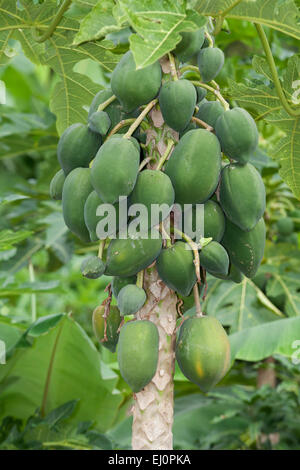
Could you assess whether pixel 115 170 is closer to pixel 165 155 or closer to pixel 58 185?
pixel 165 155

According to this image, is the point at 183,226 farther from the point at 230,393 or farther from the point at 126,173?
the point at 230,393

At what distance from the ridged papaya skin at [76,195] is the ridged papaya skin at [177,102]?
141 millimetres

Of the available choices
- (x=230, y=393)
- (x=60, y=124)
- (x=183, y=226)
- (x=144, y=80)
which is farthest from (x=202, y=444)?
(x=144, y=80)

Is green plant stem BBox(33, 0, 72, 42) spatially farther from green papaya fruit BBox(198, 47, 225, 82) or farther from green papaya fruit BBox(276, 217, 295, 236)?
green papaya fruit BBox(276, 217, 295, 236)

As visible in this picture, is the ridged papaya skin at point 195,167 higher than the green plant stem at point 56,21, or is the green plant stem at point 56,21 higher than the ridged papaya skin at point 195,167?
the green plant stem at point 56,21

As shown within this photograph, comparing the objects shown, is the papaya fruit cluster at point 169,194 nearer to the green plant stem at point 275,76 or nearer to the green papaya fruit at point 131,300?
the green papaya fruit at point 131,300

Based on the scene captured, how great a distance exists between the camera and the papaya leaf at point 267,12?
2.71ft

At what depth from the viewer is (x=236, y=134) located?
2.46ft

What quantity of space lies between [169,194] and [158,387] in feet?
0.84

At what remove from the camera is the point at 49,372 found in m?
1.77

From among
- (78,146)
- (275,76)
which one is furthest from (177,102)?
(275,76)

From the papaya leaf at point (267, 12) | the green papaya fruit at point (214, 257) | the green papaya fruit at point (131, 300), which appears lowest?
the green papaya fruit at point (131, 300)

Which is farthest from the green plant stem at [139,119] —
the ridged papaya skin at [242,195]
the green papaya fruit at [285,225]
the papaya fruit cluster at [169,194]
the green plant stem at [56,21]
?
the green papaya fruit at [285,225]

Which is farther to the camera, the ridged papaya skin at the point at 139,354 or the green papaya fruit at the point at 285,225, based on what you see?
the green papaya fruit at the point at 285,225
